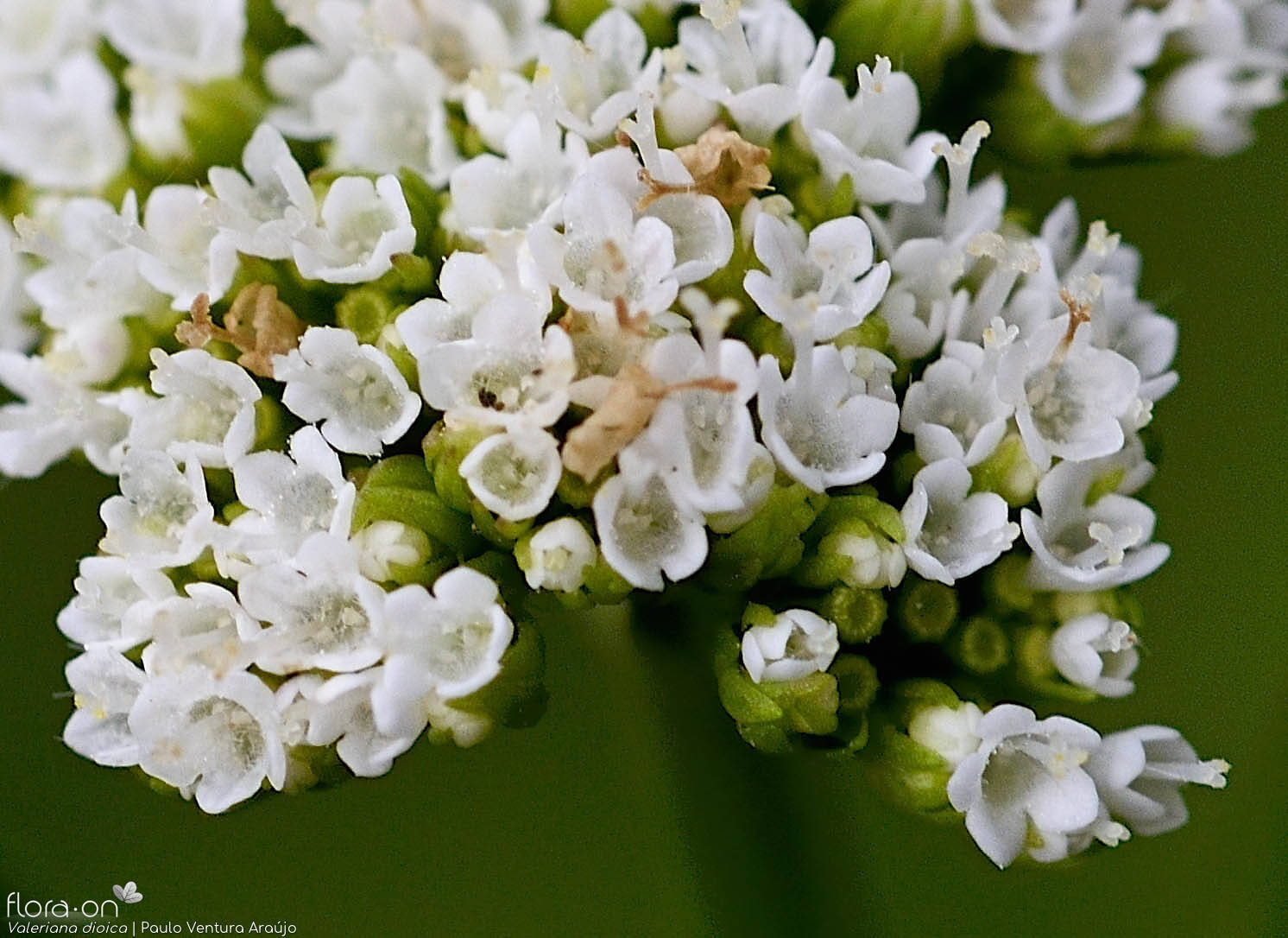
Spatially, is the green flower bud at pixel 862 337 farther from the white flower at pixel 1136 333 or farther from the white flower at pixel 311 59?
the white flower at pixel 311 59

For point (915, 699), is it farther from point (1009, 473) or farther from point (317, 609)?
point (317, 609)

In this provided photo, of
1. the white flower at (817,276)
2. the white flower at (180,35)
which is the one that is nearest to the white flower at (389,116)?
the white flower at (180,35)

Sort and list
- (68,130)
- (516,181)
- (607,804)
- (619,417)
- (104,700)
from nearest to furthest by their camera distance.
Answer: (619,417)
(104,700)
(516,181)
(68,130)
(607,804)

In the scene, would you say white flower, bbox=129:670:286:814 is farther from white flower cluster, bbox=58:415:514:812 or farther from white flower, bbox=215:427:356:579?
white flower, bbox=215:427:356:579

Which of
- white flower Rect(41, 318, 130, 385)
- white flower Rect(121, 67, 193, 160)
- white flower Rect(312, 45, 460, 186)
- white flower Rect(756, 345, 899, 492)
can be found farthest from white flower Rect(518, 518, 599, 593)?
white flower Rect(121, 67, 193, 160)

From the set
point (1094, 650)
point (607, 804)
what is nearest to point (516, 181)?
point (1094, 650)
